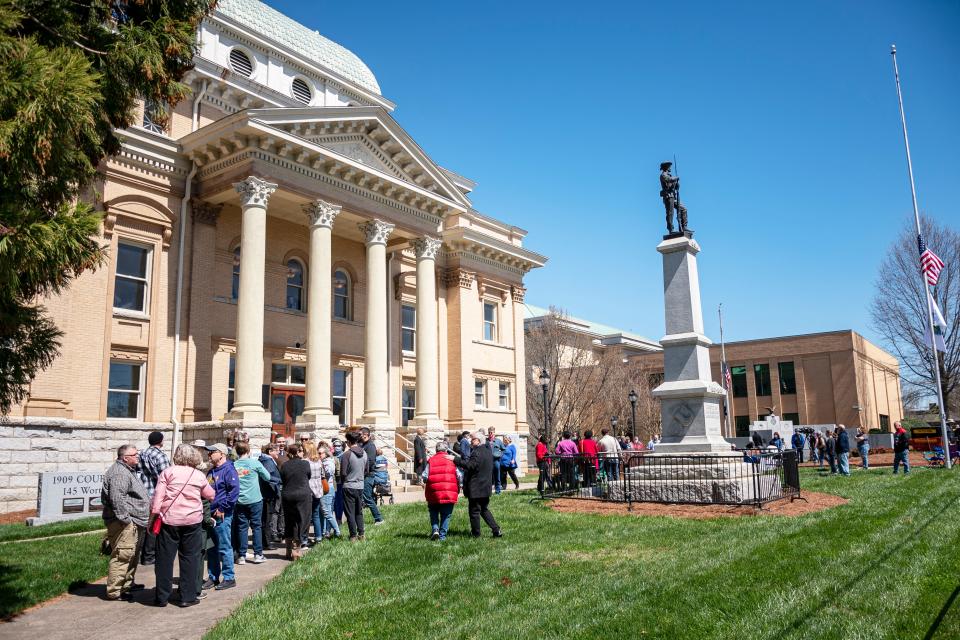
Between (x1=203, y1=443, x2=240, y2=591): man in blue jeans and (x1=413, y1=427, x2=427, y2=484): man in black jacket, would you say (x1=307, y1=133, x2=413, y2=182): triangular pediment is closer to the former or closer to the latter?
(x1=413, y1=427, x2=427, y2=484): man in black jacket

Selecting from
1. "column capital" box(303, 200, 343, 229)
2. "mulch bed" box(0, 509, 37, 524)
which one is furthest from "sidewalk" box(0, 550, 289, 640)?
"column capital" box(303, 200, 343, 229)

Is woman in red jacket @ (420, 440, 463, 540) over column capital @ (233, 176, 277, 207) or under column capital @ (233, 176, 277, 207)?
under

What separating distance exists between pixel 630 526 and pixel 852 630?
242 inches

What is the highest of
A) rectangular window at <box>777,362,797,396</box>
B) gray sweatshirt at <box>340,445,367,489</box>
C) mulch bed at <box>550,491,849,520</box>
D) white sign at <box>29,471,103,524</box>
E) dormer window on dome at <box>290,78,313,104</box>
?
dormer window on dome at <box>290,78,313,104</box>

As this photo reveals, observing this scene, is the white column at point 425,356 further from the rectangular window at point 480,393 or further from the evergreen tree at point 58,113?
the evergreen tree at point 58,113

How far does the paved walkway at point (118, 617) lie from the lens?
7.16m

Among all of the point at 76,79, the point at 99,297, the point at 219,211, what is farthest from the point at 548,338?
the point at 76,79

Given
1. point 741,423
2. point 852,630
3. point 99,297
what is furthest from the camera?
point 741,423

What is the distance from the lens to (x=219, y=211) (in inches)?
961

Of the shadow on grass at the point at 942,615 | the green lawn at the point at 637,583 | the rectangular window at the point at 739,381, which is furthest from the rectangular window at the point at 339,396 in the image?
the rectangular window at the point at 739,381

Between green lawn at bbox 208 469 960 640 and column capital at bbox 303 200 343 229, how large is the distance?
46.1 ft

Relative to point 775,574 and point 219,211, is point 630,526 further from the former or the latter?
point 219,211

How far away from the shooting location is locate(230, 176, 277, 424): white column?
21.2 metres

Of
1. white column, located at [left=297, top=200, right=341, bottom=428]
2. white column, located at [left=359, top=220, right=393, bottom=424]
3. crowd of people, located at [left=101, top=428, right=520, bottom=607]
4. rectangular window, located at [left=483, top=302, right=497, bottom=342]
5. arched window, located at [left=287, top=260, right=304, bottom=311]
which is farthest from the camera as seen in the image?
rectangular window, located at [left=483, top=302, right=497, bottom=342]
